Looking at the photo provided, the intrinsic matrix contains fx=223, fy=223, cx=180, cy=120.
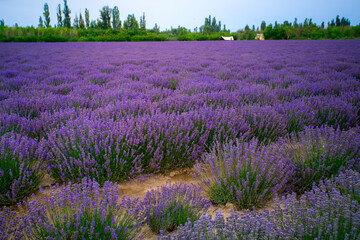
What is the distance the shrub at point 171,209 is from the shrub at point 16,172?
3.08 feet

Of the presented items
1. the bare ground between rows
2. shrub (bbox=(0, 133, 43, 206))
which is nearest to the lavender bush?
the bare ground between rows

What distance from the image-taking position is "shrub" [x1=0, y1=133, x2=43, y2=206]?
1594 mm

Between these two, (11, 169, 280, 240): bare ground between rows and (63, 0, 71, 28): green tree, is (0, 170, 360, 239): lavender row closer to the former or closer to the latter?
(11, 169, 280, 240): bare ground between rows

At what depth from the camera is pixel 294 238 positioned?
98 centimetres

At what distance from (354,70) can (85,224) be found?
754 centimetres

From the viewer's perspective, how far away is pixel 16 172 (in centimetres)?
170

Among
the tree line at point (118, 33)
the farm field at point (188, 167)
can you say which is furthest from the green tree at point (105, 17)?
the farm field at point (188, 167)

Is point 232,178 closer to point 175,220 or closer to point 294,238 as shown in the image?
point 175,220

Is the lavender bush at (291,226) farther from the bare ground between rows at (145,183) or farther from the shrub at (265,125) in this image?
the shrub at (265,125)

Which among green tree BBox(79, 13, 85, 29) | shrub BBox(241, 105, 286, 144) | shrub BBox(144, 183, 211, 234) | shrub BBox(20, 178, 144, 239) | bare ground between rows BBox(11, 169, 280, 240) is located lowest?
bare ground between rows BBox(11, 169, 280, 240)

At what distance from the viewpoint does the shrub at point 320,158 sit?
1.75 meters

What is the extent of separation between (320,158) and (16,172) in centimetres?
238

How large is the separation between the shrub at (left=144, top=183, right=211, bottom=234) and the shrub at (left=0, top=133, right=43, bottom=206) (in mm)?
938

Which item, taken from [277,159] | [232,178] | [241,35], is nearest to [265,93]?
[277,159]
